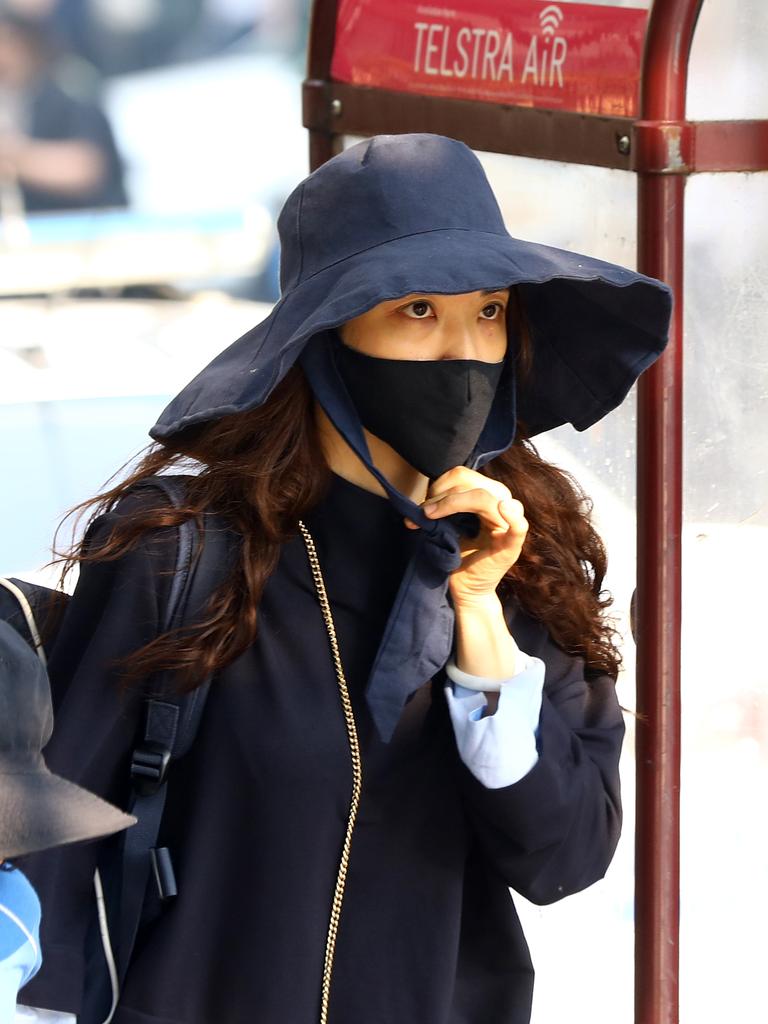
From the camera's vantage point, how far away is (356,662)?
6.00 feet

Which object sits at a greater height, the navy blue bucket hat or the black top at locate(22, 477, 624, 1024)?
the navy blue bucket hat

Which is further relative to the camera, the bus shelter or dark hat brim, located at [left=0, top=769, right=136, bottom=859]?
the bus shelter

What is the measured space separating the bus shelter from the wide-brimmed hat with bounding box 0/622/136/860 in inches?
44.5

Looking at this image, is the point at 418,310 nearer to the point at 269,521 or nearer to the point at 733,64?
the point at 269,521

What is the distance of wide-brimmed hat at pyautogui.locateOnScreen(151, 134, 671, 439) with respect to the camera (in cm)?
172

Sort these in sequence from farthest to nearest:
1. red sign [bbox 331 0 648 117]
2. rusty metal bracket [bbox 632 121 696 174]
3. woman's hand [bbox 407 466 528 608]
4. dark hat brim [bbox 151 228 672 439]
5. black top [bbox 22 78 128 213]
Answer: black top [bbox 22 78 128 213] → red sign [bbox 331 0 648 117] → rusty metal bracket [bbox 632 121 696 174] → woman's hand [bbox 407 466 528 608] → dark hat brim [bbox 151 228 672 439]

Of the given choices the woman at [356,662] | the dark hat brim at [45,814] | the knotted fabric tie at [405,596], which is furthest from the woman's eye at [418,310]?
the dark hat brim at [45,814]

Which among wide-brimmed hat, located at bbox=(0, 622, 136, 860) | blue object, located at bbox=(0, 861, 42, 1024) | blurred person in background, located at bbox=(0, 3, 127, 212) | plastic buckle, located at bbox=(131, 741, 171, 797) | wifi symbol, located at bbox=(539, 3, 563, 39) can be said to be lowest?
blue object, located at bbox=(0, 861, 42, 1024)

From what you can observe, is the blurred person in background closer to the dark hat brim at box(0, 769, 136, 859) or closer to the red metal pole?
the red metal pole

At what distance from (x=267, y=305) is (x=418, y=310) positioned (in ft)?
18.9

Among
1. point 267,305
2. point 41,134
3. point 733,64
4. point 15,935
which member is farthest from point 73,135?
point 15,935

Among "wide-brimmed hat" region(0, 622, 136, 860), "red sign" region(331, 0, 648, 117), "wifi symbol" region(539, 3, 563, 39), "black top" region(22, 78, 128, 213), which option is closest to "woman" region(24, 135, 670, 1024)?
"wide-brimmed hat" region(0, 622, 136, 860)

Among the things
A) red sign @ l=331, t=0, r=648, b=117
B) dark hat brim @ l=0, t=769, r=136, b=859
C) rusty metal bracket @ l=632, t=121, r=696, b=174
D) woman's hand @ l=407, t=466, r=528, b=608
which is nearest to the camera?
dark hat brim @ l=0, t=769, r=136, b=859

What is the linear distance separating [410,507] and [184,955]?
1.91ft
